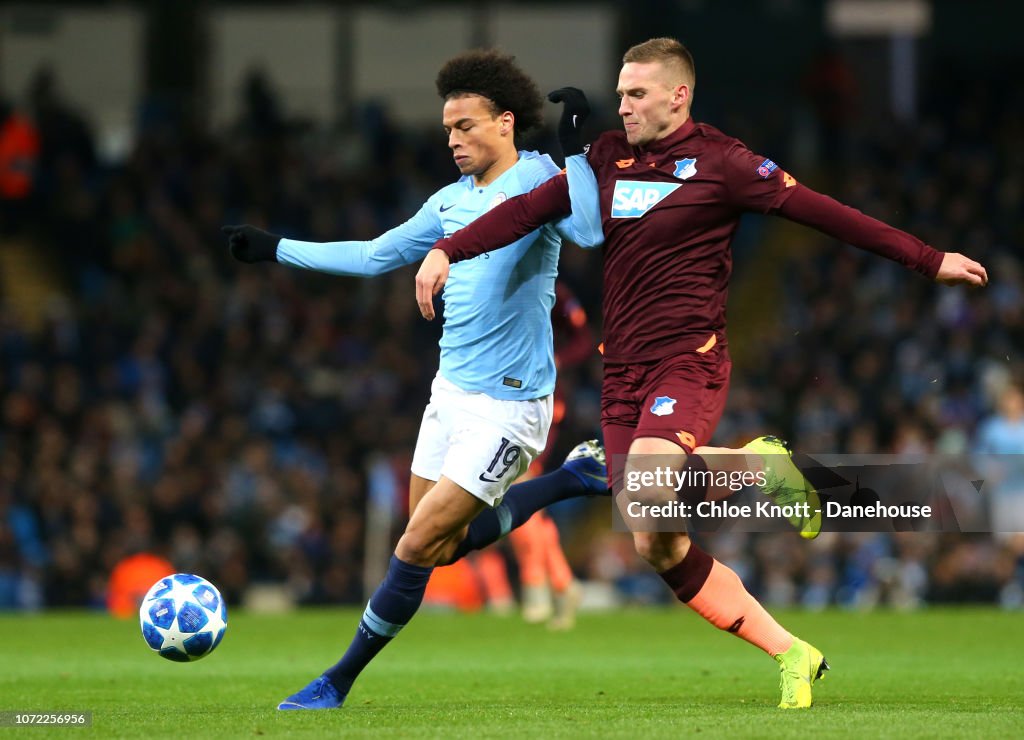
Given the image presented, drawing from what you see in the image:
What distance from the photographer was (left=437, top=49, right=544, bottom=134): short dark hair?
7.15 metres

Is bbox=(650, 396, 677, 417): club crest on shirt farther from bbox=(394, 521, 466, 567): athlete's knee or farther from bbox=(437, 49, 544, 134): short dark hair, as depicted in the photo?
bbox=(437, 49, 544, 134): short dark hair

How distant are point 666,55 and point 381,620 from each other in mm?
2597

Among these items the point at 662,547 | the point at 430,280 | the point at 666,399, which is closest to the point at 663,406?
the point at 666,399

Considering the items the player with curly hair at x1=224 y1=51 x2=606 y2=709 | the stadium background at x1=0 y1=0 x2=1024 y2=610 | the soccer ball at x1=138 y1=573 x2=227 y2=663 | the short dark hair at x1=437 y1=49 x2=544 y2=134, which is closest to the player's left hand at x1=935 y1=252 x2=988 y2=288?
the player with curly hair at x1=224 y1=51 x2=606 y2=709

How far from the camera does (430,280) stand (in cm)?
637

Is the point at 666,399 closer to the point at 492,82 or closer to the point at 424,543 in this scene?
the point at 424,543

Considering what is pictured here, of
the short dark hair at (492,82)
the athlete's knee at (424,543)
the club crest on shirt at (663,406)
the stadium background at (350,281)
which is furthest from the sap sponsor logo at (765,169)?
the stadium background at (350,281)

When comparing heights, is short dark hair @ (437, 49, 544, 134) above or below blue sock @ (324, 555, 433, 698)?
above

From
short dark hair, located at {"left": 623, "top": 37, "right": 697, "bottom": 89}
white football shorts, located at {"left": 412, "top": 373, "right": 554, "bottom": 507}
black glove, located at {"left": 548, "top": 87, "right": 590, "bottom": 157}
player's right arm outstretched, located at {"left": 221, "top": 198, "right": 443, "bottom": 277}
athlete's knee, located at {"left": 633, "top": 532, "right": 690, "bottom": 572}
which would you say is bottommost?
athlete's knee, located at {"left": 633, "top": 532, "right": 690, "bottom": 572}

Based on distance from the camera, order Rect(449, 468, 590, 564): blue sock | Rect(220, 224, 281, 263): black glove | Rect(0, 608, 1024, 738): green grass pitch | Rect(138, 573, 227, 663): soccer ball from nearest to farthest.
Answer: Rect(0, 608, 1024, 738): green grass pitch
Rect(220, 224, 281, 263): black glove
Rect(138, 573, 227, 663): soccer ball
Rect(449, 468, 590, 564): blue sock

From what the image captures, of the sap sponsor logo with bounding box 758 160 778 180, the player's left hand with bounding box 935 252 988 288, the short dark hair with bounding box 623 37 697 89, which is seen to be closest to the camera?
the player's left hand with bounding box 935 252 988 288

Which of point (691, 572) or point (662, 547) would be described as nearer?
point (662, 547)

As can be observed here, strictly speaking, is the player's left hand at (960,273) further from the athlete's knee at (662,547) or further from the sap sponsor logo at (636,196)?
the athlete's knee at (662,547)

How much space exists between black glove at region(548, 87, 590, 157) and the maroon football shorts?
893 millimetres
